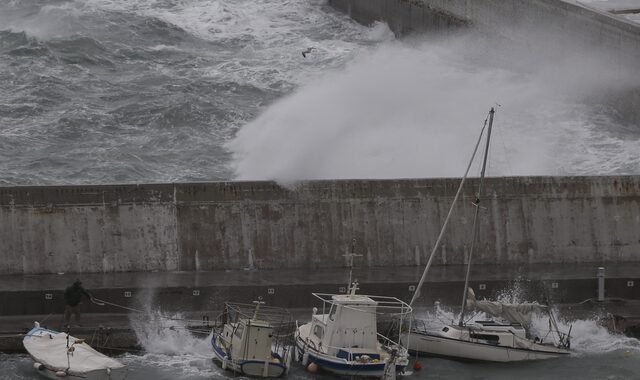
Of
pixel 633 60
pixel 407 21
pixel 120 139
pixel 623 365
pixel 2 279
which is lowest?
pixel 623 365

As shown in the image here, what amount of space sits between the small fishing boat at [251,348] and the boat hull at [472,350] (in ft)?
8.51

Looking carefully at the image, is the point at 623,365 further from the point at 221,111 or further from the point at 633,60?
the point at 221,111

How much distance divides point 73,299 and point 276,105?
18.2 metres

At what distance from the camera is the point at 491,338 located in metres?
25.5

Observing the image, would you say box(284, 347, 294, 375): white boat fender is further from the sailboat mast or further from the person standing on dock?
the person standing on dock

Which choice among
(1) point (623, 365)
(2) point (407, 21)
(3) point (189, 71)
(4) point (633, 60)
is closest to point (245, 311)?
(1) point (623, 365)

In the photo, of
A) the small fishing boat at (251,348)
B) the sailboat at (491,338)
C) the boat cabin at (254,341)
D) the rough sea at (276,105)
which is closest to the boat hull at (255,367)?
the small fishing boat at (251,348)

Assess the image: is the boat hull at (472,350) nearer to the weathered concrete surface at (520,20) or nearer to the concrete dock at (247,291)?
the concrete dock at (247,291)

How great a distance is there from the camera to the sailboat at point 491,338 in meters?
25.3

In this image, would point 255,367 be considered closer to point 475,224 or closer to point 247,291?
point 247,291

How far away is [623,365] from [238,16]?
34426 millimetres

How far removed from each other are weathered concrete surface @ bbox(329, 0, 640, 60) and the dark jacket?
2206cm

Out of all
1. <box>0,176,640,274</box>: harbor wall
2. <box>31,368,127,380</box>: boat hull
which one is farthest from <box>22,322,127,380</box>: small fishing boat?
<box>0,176,640,274</box>: harbor wall

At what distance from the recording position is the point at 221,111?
43.5m
